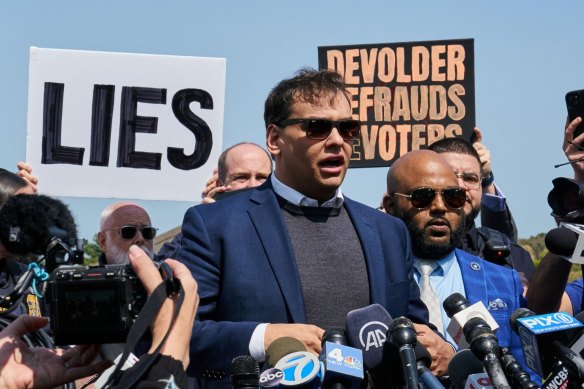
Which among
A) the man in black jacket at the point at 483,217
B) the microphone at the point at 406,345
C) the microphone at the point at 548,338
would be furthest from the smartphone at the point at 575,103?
the microphone at the point at 406,345

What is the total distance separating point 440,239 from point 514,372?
2071 millimetres

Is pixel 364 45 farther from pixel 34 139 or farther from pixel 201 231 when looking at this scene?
pixel 201 231

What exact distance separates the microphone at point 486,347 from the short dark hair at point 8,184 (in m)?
2.60

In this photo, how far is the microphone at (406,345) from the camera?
3.72 meters

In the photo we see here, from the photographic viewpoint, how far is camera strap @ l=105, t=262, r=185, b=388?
9.45 ft

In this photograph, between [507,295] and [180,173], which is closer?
[507,295]

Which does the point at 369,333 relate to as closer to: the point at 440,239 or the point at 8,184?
the point at 440,239

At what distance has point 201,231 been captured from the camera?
4875 mm

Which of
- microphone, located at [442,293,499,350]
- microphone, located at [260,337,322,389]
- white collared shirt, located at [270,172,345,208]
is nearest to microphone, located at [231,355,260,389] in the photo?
microphone, located at [260,337,322,389]

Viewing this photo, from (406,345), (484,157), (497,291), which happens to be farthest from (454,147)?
(406,345)

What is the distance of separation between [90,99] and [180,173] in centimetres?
79

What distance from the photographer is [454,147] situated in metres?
7.13

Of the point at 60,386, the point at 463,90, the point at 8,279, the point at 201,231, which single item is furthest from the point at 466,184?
the point at 60,386

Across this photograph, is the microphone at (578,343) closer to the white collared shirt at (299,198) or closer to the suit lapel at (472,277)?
the white collared shirt at (299,198)
